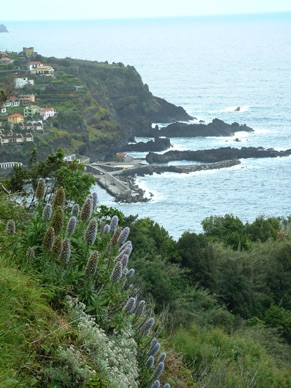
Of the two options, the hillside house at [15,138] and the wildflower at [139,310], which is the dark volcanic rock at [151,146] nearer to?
the hillside house at [15,138]

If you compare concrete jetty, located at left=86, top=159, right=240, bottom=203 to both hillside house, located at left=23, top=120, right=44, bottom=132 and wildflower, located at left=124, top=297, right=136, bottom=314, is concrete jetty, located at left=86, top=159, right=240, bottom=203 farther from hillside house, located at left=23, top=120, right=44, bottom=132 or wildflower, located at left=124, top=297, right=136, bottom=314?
wildflower, located at left=124, top=297, right=136, bottom=314

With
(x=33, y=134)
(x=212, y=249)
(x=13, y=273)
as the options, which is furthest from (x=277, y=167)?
(x=13, y=273)

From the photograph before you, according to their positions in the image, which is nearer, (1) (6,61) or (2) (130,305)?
(2) (130,305)

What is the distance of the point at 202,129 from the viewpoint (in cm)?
7050

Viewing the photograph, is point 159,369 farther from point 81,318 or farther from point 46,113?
point 46,113

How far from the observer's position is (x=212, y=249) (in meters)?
18.0

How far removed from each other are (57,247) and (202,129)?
65843mm

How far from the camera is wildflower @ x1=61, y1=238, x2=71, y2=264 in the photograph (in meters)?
5.26

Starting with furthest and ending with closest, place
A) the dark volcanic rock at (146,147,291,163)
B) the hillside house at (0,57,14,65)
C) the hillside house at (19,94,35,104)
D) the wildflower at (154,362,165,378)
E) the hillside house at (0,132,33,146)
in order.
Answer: the hillside house at (0,57,14,65)
the hillside house at (19,94,35,104)
the dark volcanic rock at (146,147,291,163)
the hillside house at (0,132,33,146)
the wildflower at (154,362,165,378)

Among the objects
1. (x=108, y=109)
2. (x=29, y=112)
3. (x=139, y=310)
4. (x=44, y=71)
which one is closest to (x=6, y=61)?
(x=44, y=71)

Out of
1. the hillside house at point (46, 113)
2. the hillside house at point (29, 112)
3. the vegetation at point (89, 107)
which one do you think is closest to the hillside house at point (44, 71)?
the vegetation at point (89, 107)

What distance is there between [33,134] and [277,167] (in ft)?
67.3

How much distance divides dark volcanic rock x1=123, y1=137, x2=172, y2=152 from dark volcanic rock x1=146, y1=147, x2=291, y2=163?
2.99m

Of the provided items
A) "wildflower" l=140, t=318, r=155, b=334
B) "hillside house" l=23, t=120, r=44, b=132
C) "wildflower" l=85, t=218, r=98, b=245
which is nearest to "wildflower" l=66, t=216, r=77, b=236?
"wildflower" l=85, t=218, r=98, b=245
